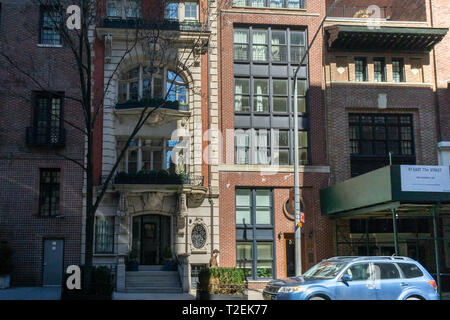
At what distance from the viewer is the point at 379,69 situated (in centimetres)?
3017

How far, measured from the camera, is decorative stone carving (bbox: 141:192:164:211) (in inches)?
1053

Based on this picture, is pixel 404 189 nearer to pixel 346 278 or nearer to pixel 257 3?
pixel 346 278

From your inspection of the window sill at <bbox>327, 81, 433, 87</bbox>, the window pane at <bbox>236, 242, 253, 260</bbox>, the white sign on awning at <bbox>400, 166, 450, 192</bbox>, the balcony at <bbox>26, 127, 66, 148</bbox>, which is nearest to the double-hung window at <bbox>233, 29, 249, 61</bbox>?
the window sill at <bbox>327, 81, 433, 87</bbox>

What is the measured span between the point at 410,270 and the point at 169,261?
44.5ft

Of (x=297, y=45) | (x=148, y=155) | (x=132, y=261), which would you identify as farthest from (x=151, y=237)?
(x=297, y=45)

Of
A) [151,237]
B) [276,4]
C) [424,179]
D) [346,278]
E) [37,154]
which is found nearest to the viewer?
[346,278]

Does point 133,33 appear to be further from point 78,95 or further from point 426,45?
point 426,45

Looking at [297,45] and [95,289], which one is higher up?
[297,45]

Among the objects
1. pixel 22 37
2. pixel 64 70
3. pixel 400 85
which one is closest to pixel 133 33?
pixel 64 70

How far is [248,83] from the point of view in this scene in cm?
2900

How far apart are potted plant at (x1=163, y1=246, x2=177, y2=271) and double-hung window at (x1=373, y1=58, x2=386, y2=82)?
48.9 ft

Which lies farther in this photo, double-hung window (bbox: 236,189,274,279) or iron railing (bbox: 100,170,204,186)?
double-hung window (bbox: 236,189,274,279)

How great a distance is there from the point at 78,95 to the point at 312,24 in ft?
44.1

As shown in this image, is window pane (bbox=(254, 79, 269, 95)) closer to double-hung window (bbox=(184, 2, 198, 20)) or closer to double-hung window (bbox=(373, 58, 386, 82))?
double-hung window (bbox=(184, 2, 198, 20))
